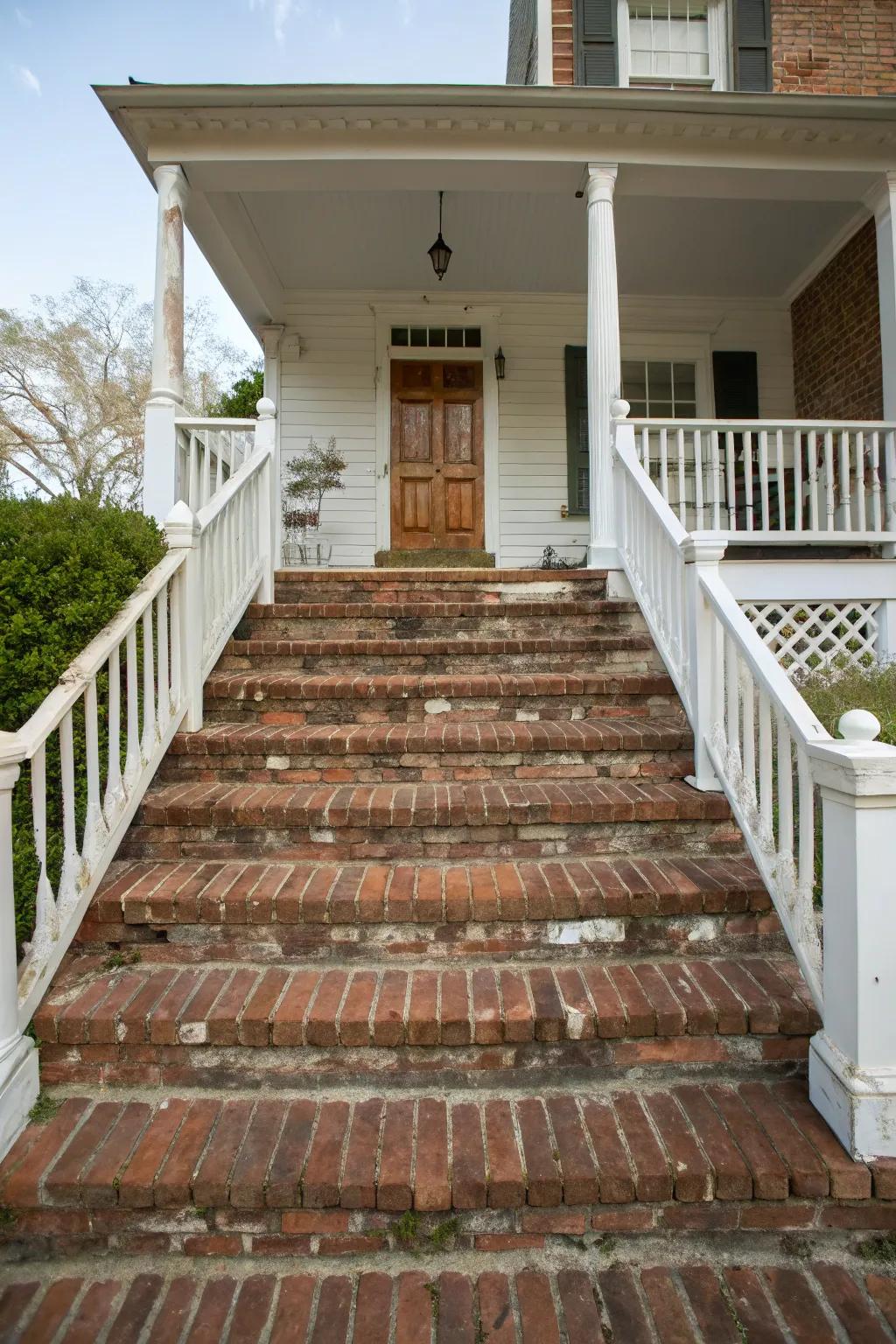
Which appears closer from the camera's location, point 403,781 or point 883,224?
point 403,781

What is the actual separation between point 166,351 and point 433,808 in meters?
3.51

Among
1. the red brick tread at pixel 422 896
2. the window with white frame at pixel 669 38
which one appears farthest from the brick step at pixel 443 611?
the window with white frame at pixel 669 38

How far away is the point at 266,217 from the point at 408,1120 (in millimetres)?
5978

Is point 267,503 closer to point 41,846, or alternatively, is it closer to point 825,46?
point 41,846

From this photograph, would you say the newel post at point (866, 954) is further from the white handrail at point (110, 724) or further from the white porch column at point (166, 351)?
the white porch column at point (166, 351)

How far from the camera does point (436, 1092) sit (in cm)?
163

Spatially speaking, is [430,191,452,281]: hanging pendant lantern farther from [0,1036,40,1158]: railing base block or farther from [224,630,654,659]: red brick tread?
[0,1036,40,1158]: railing base block

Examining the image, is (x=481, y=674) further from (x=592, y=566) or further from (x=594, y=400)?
(x=594, y=400)

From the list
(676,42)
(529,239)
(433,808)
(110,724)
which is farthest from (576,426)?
(110,724)

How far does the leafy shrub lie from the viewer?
6.46ft

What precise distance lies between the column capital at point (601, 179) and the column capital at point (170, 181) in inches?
103

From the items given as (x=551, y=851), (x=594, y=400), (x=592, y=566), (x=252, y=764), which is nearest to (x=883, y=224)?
(x=594, y=400)

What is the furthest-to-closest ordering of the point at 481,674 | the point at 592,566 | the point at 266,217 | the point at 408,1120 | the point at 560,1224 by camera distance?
the point at 266,217
the point at 592,566
the point at 481,674
the point at 408,1120
the point at 560,1224

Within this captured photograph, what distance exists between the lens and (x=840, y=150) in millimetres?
4344
